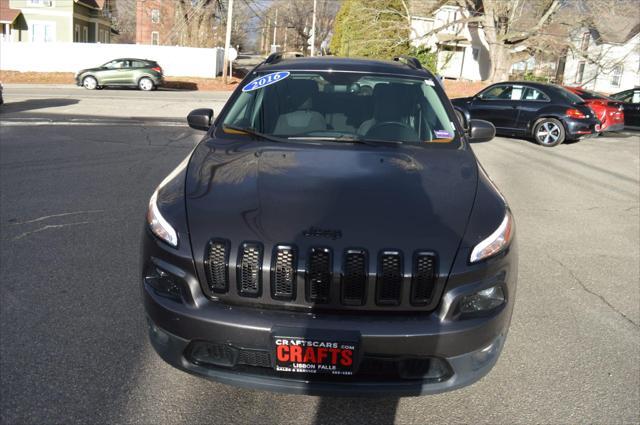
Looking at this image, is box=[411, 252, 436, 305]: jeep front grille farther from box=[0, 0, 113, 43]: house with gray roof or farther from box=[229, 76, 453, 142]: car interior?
box=[0, 0, 113, 43]: house with gray roof

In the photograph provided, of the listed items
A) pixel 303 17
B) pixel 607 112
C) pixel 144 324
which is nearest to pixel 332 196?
pixel 144 324

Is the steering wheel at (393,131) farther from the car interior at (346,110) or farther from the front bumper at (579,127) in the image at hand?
the front bumper at (579,127)

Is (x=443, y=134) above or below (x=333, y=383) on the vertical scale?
above

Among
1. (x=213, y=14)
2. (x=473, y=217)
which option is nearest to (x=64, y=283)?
(x=473, y=217)

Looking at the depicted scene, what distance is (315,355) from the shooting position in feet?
8.63

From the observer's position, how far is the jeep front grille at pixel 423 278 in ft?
8.85

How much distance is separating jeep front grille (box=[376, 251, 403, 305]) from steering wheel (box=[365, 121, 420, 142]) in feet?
5.33

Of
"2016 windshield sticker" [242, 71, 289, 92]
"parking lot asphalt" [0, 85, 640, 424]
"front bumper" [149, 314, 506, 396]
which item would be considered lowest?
"parking lot asphalt" [0, 85, 640, 424]

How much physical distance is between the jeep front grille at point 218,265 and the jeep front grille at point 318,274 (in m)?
0.37

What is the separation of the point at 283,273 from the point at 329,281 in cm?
21

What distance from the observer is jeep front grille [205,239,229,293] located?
8.95 feet

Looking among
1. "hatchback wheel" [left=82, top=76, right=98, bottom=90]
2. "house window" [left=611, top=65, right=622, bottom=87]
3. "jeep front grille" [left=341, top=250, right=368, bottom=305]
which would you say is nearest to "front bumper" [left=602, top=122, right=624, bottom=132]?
"jeep front grille" [left=341, top=250, right=368, bottom=305]

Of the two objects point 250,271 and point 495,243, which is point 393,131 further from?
point 250,271

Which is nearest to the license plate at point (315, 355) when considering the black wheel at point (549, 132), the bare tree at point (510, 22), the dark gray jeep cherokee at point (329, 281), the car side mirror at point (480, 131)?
the dark gray jeep cherokee at point (329, 281)
